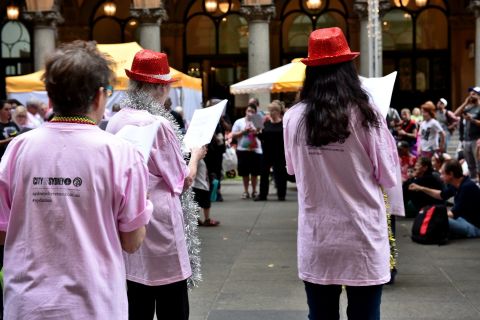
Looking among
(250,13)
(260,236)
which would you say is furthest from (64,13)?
(260,236)

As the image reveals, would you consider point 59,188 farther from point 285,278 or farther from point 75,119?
point 285,278

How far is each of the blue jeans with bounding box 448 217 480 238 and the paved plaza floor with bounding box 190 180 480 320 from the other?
5.8 inches

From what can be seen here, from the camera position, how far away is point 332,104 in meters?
3.98

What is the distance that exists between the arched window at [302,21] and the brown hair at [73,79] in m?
26.7

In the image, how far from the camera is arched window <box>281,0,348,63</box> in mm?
29578

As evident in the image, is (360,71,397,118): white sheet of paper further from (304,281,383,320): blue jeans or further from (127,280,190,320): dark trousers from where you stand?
(127,280,190,320): dark trousers

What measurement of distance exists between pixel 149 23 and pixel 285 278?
18.4 meters

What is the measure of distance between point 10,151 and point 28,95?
49.2ft

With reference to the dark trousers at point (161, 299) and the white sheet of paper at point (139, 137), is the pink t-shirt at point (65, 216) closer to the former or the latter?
the white sheet of paper at point (139, 137)

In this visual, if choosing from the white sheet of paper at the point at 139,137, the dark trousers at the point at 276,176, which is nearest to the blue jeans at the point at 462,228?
the dark trousers at the point at 276,176

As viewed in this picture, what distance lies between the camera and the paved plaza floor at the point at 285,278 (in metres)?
6.83

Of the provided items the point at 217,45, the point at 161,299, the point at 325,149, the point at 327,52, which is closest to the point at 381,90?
the point at 327,52

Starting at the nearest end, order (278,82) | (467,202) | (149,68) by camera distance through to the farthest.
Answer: (149,68), (467,202), (278,82)

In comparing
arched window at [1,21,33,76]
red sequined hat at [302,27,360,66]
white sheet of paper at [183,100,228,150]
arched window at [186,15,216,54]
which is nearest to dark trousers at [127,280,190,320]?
white sheet of paper at [183,100,228,150]
